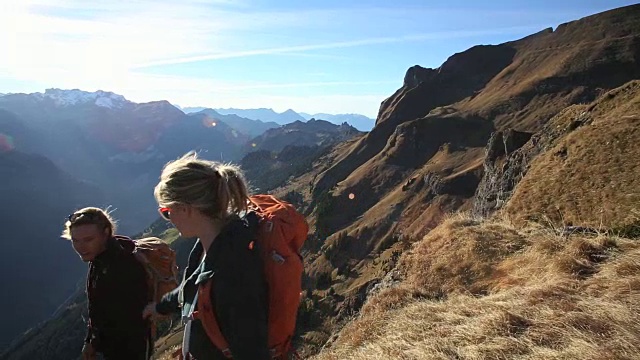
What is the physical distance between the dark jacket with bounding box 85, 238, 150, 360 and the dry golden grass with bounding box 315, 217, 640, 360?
3.50 metres

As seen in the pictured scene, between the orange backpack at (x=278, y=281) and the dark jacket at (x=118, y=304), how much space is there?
2.42 m

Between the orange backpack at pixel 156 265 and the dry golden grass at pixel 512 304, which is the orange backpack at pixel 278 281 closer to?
the orange backpack at pixel 156 265

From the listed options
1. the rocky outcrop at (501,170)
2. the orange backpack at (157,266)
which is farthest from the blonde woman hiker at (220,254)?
the rocky outcrop at (501,170)

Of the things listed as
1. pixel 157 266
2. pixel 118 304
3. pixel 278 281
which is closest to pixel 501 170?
pixel 157 266

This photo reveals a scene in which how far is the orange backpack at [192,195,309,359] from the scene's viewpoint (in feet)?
10.4

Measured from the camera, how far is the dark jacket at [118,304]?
5.18 meters

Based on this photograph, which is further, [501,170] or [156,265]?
[501,170]

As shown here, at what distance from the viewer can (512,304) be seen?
6969 millimetres

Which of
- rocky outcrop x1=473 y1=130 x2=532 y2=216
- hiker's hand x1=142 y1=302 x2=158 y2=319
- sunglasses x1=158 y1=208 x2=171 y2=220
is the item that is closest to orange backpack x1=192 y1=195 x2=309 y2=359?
sunglasses x1=158 y1=208 x2=171 y2=220

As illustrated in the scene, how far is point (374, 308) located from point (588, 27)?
5403 inches

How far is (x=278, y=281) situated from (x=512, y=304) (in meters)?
5.22

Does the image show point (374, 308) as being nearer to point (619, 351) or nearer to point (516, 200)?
point (619, 351)

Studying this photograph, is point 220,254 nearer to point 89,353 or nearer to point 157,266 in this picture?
point 157,266

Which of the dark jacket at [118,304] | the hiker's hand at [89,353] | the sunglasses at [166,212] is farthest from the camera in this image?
the hiker's hand at [89,353]
